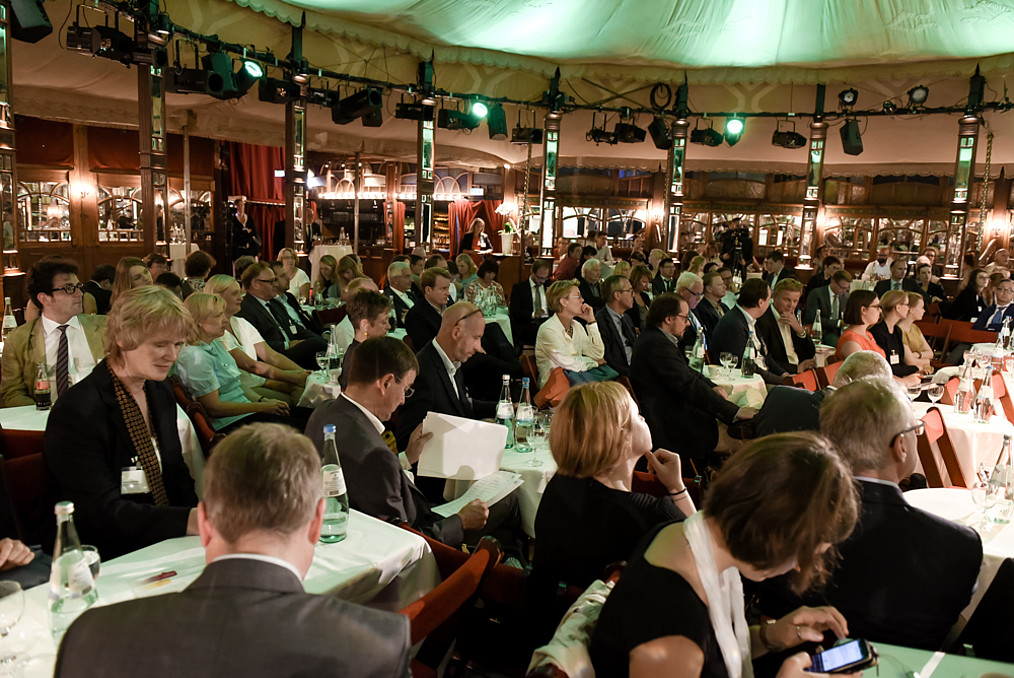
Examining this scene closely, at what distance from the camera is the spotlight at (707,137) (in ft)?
41.7

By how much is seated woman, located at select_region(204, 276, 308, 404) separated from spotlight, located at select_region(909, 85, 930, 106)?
36.9 feet

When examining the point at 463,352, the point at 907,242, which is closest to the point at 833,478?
the point at 463,352

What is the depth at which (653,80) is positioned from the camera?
13.0 metres

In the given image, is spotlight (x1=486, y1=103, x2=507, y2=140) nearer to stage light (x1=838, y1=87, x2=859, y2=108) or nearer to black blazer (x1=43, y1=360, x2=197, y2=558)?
stage light (x1=838, y1=87, x2=859, y2=108)

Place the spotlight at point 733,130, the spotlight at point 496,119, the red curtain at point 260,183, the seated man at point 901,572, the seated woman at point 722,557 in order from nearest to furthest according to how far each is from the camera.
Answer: the seated woman at point 722,557 → the seated man at point 901,572 → the spotlight at point 496,119 → the spotlight at point 733,130 → the red curtain at point 260,183

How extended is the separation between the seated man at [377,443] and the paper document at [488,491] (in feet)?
0.72

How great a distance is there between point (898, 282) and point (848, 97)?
4.02 metres

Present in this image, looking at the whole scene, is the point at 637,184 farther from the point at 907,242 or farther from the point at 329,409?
the point at 329,409

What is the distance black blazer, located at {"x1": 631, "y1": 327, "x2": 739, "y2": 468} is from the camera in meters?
4.53

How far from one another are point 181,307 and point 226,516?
1.56m

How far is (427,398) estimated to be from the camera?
11.6 feet

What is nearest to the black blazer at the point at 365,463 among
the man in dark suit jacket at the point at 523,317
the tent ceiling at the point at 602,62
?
the man in dark suit jacket at the point at 523,317

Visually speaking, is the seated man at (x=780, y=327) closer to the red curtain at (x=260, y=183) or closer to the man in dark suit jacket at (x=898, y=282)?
the man in dark suit jacket at (x=898, y=282)

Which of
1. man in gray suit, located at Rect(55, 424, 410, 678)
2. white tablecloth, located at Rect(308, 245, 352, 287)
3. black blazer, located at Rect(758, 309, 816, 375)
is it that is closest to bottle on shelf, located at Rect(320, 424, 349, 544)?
man in gray suit, located at Rect(55, 424, 410, 678)
